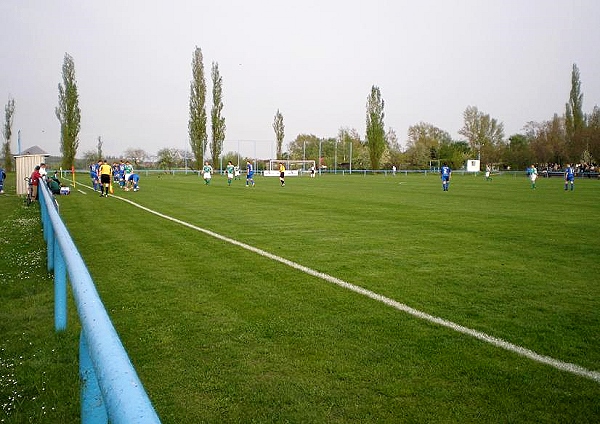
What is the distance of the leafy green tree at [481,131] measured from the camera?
93125 millimetres

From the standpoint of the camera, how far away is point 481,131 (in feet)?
308

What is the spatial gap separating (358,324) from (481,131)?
3814 inches

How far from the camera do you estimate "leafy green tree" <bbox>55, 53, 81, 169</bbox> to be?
207 ft

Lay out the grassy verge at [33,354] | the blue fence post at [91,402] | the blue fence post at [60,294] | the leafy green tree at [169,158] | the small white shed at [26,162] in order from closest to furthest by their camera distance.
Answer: the blue fence post at [91,402], the grassy verge at [33,354], the blue fence post at [60,294], the small white shed at [26,162], the leafy green tree at [169,158]

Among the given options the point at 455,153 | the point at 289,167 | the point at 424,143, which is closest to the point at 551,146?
the point at 455,153

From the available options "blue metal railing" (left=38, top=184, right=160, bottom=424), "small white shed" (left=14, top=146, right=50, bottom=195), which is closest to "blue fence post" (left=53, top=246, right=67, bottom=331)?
"blue metal railing" (left=38, top=184, right=160, bottom=424)

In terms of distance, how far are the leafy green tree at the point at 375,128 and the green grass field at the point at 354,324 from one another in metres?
68.3

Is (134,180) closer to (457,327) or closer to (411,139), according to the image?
(457,327)

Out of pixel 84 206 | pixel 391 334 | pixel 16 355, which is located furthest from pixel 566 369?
pixel 84 206

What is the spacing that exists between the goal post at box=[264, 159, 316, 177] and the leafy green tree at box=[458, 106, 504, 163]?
109 feet

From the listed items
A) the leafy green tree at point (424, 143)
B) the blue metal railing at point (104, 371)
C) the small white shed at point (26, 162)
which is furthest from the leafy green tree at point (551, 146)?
the blue metal railing at point (104, 371)

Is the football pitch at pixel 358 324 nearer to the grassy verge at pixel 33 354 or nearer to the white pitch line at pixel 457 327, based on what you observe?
the white pitch line at pixel 457 327

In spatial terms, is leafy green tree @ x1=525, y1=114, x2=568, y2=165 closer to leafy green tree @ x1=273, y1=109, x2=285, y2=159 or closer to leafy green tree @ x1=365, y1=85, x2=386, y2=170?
leafy green tree @ x1=365, y1=85, x2=386, y2=170

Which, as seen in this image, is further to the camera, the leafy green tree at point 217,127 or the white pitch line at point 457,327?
the leafy green tree at point 217,127
